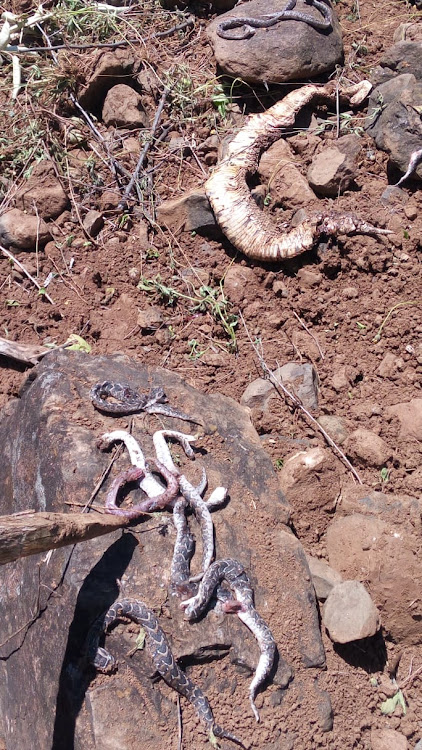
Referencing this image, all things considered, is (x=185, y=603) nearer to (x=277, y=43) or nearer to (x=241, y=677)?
(x=241, y=677)

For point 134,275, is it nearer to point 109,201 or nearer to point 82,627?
point 109,201

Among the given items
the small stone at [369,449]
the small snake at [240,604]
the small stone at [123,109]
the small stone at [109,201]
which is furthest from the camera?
the small stone at [123,109]

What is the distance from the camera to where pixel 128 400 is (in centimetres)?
353

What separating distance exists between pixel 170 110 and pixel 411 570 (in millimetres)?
4197

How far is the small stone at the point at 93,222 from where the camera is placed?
494 centimetres

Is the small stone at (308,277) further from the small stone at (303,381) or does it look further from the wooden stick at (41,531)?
the wooden stick at (41,531)

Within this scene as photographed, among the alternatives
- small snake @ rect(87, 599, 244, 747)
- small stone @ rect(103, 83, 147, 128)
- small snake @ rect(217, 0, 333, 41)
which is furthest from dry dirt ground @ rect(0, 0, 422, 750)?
small snake @ rect(87, 599, 244, 747)

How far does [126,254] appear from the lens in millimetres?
4867

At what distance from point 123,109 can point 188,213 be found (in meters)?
1.21

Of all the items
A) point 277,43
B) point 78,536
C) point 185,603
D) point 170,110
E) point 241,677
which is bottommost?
point 241,677

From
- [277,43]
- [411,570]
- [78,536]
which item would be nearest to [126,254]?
[277,43]

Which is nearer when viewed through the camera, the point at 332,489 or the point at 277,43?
the point at 332,489

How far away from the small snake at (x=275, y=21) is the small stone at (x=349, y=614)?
4.32 m

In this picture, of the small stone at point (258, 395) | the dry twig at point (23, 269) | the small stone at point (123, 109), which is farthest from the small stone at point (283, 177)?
the dry twig at point (23, 269)
